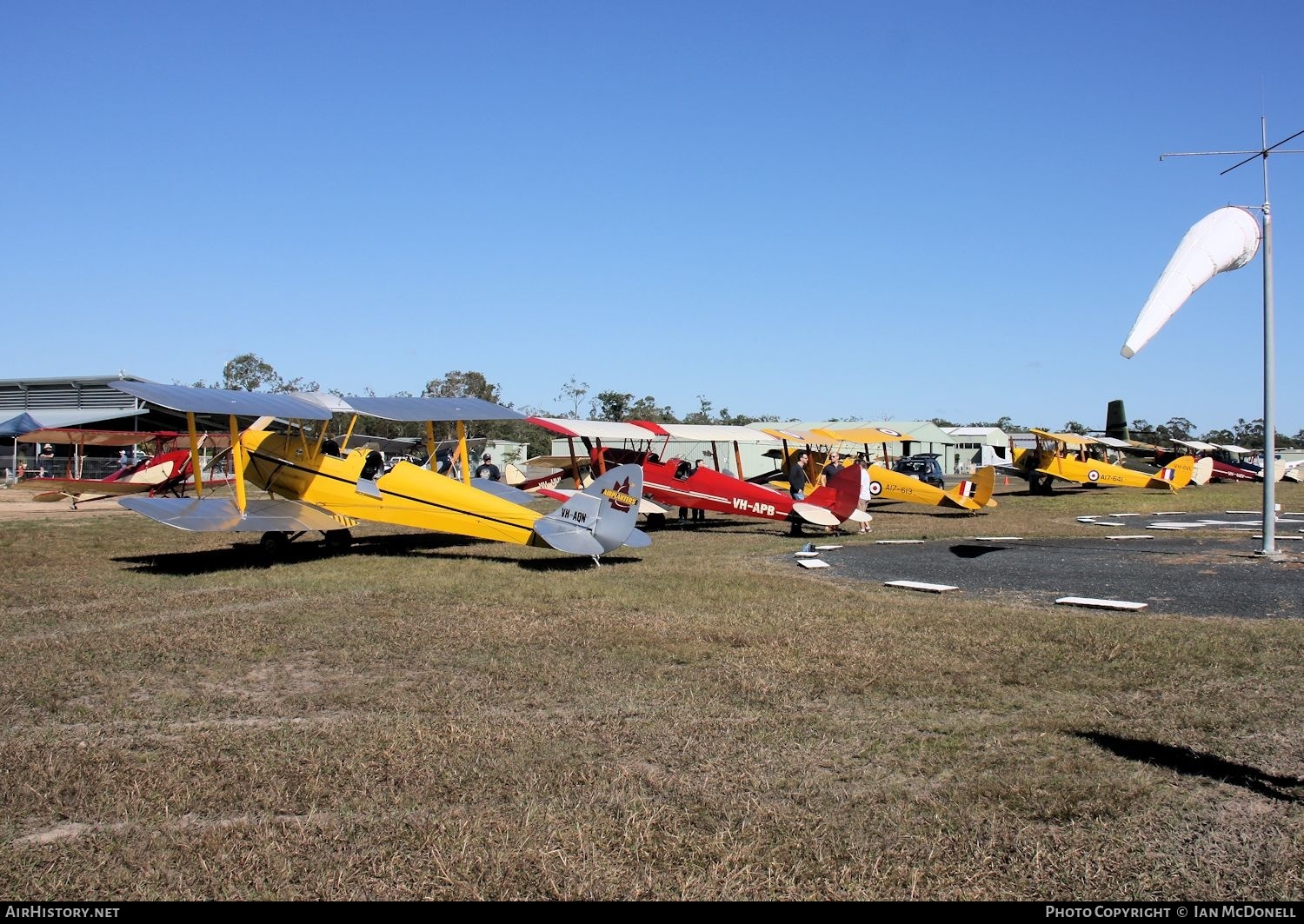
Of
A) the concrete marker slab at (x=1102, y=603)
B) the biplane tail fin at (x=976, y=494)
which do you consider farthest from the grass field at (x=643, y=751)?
the biplane tail fin at (x=976, y=494)

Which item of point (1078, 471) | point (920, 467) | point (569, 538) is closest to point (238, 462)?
point (569, 538)

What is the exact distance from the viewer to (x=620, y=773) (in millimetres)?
4777

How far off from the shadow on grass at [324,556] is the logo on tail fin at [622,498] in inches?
35.2

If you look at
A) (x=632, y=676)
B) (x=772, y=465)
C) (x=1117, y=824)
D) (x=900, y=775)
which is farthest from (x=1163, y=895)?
(x=772, y=465)

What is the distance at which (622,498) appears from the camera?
1320cm

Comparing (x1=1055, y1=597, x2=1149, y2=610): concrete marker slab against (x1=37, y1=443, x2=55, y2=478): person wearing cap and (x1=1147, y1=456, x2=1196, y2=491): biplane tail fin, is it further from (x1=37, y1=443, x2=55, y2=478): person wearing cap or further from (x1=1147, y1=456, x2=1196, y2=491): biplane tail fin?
(x1=37, y1=443, x2=55, y2=478): person wearing cap

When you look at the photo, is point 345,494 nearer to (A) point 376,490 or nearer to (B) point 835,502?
(A) point 376,490

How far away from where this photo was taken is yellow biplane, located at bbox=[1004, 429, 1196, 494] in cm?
3212

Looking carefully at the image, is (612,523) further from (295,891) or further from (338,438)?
(295,891)

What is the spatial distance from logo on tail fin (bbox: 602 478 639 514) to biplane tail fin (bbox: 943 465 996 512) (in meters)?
12.9

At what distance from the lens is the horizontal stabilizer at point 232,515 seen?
1257 centimetres
